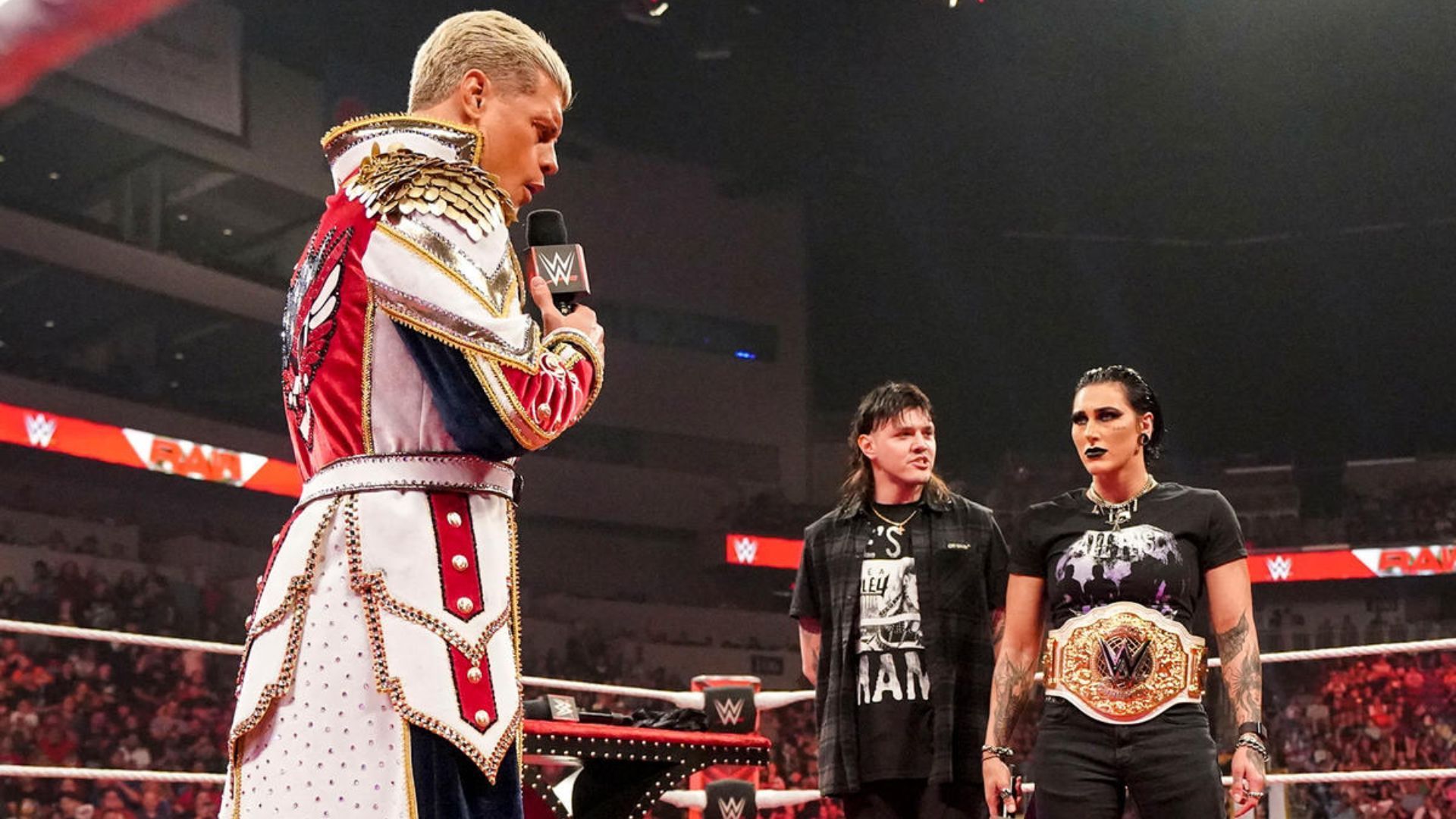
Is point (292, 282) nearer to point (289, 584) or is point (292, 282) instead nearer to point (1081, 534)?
point (289, 584)

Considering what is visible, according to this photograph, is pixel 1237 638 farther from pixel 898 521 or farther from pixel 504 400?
pixel 504 400

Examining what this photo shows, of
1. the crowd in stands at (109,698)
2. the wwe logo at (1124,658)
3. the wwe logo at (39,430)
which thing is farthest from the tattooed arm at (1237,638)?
the wwe logo at (39,430)

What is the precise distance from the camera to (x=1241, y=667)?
7.73 feet

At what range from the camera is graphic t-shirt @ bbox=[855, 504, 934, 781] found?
2.60m

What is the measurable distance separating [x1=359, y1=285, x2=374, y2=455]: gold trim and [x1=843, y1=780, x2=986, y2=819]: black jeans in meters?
1.62

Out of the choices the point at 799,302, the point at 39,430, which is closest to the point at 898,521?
the point at 39,430

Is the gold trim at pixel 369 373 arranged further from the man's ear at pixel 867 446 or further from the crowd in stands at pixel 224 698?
the crowd in stands at pixel 224 698

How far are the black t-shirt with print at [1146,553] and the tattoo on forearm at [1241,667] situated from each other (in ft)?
0.25

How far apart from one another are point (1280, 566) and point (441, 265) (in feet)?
44.8

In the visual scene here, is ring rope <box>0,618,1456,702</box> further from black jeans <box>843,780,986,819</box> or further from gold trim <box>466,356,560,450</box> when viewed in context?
gold trim <box>466,356,560,450</box>

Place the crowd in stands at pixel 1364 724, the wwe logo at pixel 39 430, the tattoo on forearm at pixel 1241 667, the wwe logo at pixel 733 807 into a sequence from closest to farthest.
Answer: the tattoo on forearm at pixel 1241 667 < the wwe logo at pixel 733 807 < the crowd in stands at pixel 1364 724 < the wwe logo at pixel 39 430

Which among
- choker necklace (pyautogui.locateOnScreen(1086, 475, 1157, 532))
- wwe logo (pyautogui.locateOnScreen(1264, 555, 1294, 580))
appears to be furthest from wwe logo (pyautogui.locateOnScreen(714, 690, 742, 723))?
wwe logo (pyautogui.locateOnScreen(1264, 555, 1294, 580))

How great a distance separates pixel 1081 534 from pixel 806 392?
1360 cm

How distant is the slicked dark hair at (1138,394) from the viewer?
2.50 m
